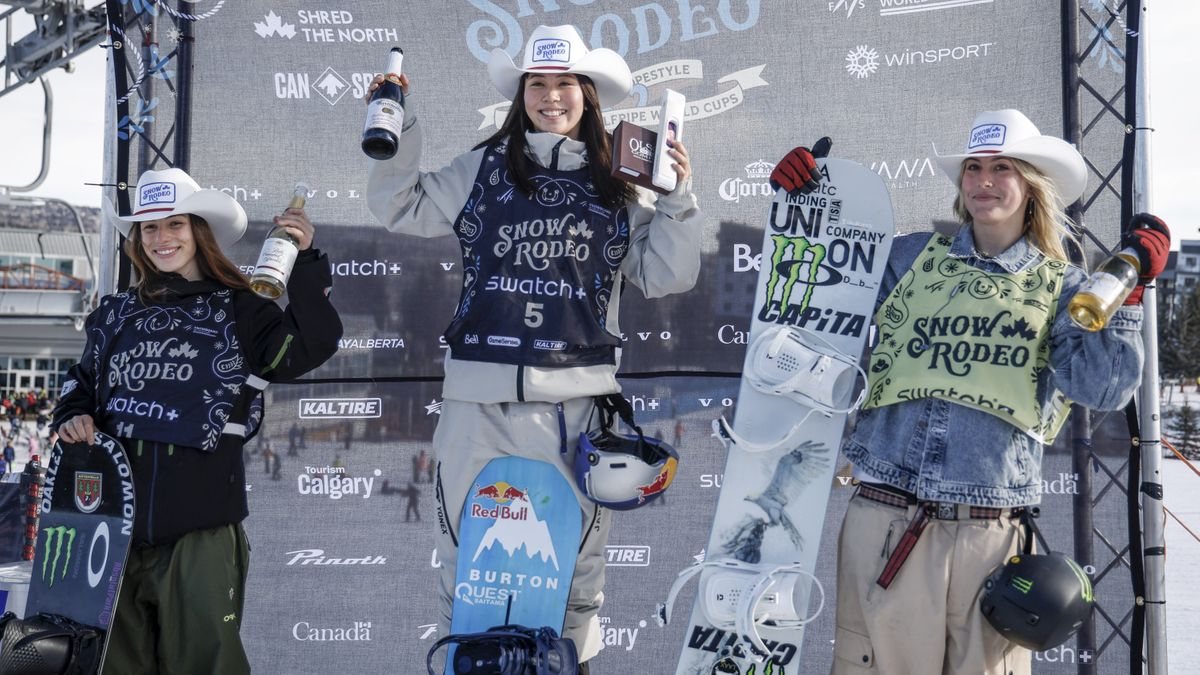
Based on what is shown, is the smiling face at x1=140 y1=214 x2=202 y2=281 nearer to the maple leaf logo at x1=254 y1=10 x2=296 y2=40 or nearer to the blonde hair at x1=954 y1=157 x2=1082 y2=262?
the maple leaf logo at x1=254 y1=10 x2=296 y2=40

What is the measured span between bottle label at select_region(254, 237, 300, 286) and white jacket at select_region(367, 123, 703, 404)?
249 mm

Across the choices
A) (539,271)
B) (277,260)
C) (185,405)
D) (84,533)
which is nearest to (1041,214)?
(539,271)

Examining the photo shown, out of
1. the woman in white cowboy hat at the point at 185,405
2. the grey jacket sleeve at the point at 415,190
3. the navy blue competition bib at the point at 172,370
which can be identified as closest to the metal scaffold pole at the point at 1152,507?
the grey jacket sleeve at the point at 415,190

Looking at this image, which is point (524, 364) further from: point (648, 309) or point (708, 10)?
point (708, 10)

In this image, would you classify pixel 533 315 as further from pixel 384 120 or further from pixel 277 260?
pixel 277 260

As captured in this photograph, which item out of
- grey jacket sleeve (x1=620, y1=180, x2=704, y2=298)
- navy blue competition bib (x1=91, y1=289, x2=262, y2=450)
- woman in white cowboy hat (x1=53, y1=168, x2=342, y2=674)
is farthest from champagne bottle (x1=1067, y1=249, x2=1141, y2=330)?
navy blue competition bib (x1=91, y1=289, x2=262, y2=450)

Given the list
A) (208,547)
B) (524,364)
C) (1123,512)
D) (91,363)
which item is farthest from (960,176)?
(91,363)

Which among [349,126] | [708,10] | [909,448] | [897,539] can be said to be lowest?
[897,539]

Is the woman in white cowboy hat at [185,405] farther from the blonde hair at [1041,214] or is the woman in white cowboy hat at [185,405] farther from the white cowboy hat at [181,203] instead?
the blonde hair at [1041,214]

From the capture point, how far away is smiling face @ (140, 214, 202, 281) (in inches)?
107

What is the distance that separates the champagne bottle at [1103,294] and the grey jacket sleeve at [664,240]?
0.83 metres

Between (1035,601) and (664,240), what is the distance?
3.68ft

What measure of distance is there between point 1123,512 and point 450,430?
243cm

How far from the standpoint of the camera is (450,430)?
7.72ft
